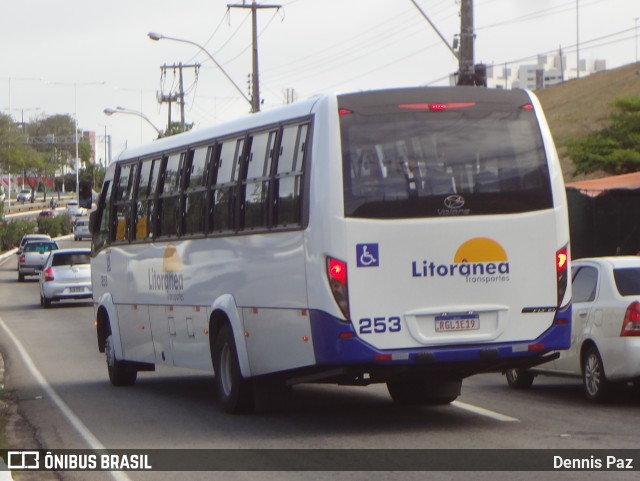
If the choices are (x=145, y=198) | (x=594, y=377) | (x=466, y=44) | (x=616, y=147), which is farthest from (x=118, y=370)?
(x=616, y=147)

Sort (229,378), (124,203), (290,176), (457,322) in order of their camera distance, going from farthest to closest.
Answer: (124,203) < (229,378) < (290,176) < (457,322)

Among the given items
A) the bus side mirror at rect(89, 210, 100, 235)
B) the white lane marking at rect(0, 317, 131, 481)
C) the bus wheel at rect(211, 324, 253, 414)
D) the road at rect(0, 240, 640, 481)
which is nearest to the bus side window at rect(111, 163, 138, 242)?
the bus side mirror at rect(89, 210, 100, 235)

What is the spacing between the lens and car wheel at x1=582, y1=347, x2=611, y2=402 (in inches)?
537

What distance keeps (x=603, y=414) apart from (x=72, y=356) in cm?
1244

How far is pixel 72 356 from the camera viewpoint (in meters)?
23.2

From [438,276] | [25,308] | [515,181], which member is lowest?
[25,308]

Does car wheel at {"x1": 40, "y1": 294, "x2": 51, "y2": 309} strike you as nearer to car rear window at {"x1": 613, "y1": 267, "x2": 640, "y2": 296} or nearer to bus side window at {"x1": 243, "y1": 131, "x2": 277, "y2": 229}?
bus side window at {"x1": 243, "y1": 131, "x2": 277, "y2": 229}

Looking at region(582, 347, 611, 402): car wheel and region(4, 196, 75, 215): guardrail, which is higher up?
region(4, 196, 75, 215): guardrail

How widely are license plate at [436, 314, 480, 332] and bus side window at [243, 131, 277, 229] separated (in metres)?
2.10

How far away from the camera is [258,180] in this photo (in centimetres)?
1289

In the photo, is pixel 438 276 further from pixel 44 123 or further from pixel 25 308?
pixel 44 123

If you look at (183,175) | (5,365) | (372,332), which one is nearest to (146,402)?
(183,175)

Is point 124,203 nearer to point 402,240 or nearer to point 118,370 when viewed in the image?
point 118,370

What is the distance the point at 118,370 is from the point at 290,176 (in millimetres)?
6473
